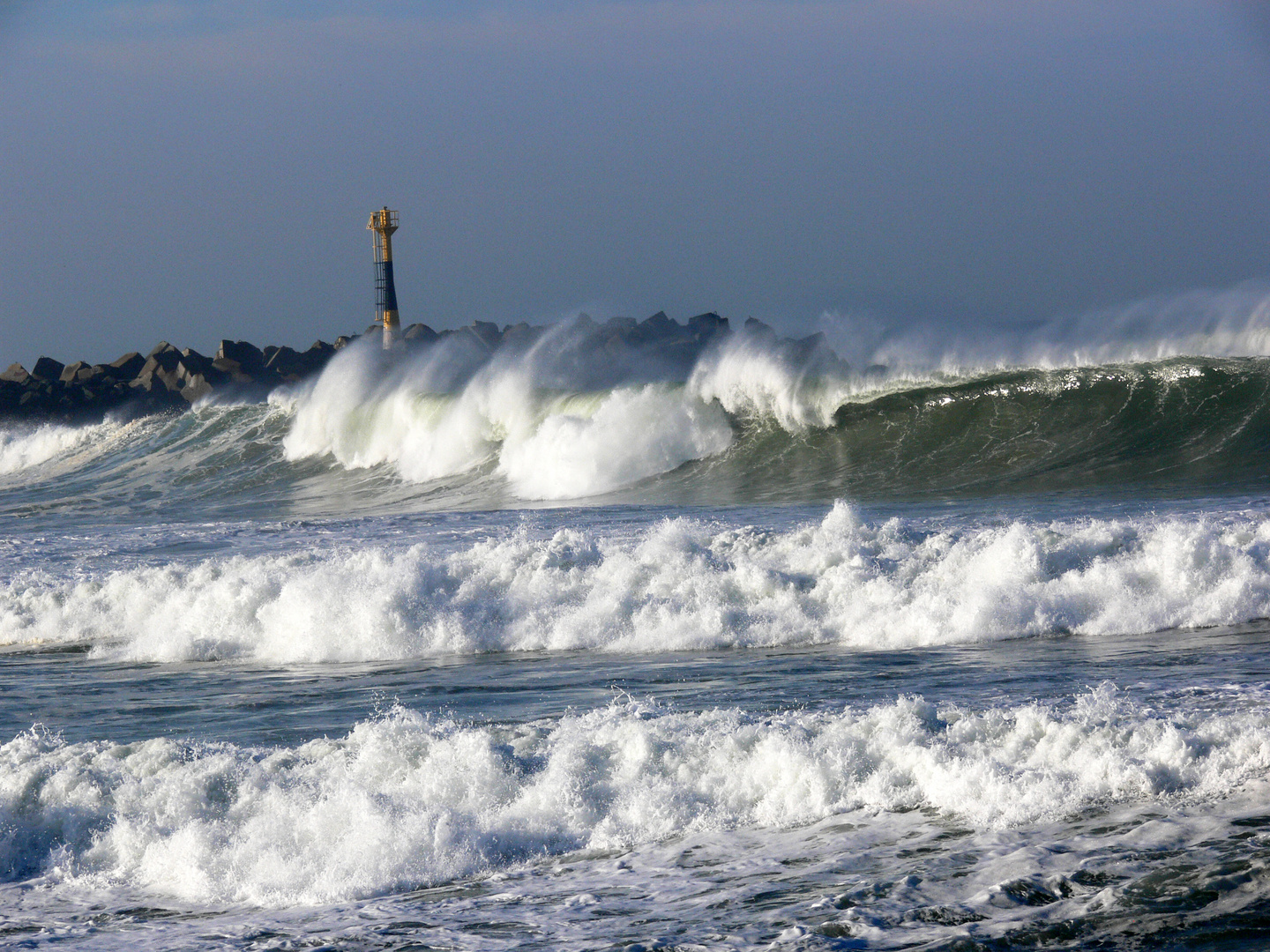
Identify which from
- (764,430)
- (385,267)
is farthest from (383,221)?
(764,430)

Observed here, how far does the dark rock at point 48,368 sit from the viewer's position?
5849 cm

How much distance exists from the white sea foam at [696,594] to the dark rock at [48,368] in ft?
171

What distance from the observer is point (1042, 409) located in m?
18.4

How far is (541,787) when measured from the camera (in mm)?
5484

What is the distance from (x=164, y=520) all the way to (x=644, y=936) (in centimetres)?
1701

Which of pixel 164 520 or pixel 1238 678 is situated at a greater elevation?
pixel 164 520

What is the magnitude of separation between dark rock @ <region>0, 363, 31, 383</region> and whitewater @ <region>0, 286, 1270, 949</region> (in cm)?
4255

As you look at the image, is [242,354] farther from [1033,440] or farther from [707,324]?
[1033,440]

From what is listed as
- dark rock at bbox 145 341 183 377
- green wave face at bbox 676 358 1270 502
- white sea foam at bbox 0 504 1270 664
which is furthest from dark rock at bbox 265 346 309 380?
white sea foam at bbox 0 504 1270 664

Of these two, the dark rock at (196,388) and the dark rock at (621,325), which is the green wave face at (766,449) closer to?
the dark rock at (621,325)

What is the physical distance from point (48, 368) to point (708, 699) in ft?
196

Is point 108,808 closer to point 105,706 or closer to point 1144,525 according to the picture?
point 105,706

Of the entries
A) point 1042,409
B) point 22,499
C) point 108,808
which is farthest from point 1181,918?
point 22,499

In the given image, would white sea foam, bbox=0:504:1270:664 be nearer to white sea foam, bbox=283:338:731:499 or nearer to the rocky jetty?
white sea foam, bbox=283:338:731:499
